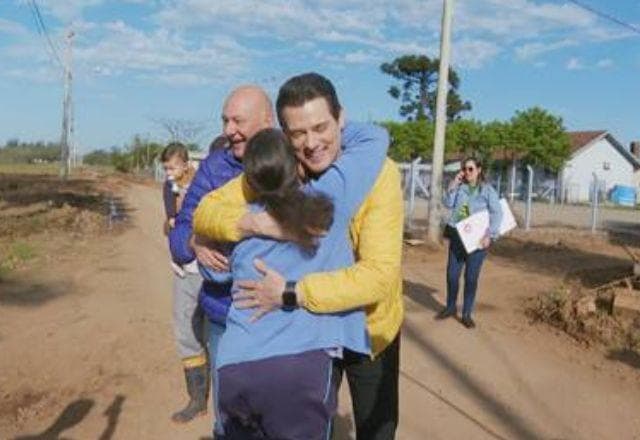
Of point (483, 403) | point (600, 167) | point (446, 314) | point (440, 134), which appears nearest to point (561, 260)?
point (440, 134)

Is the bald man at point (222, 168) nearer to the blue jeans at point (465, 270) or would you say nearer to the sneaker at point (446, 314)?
the blue jeans at point (465, 270)

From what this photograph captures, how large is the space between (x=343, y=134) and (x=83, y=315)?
6.60 meters

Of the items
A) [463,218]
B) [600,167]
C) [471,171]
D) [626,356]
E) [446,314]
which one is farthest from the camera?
[600,167]

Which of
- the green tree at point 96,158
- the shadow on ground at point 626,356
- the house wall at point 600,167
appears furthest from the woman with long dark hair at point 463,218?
the green tree at point 96,158

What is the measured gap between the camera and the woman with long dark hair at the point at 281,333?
2.29 m

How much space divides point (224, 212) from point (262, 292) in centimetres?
28

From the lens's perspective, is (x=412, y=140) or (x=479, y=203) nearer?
(x=479, y=203)

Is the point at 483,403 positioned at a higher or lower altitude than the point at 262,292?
lower

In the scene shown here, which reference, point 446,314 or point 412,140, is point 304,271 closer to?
point 446,314

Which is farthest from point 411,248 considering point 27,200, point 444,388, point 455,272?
point 27,200

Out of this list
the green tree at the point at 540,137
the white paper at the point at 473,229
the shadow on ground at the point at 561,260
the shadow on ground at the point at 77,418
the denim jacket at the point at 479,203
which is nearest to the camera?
the shadow on ground at the point at 77,418

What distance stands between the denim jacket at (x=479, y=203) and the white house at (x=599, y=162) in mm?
50548

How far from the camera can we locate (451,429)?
17.4 ft

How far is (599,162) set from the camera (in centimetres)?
6356
